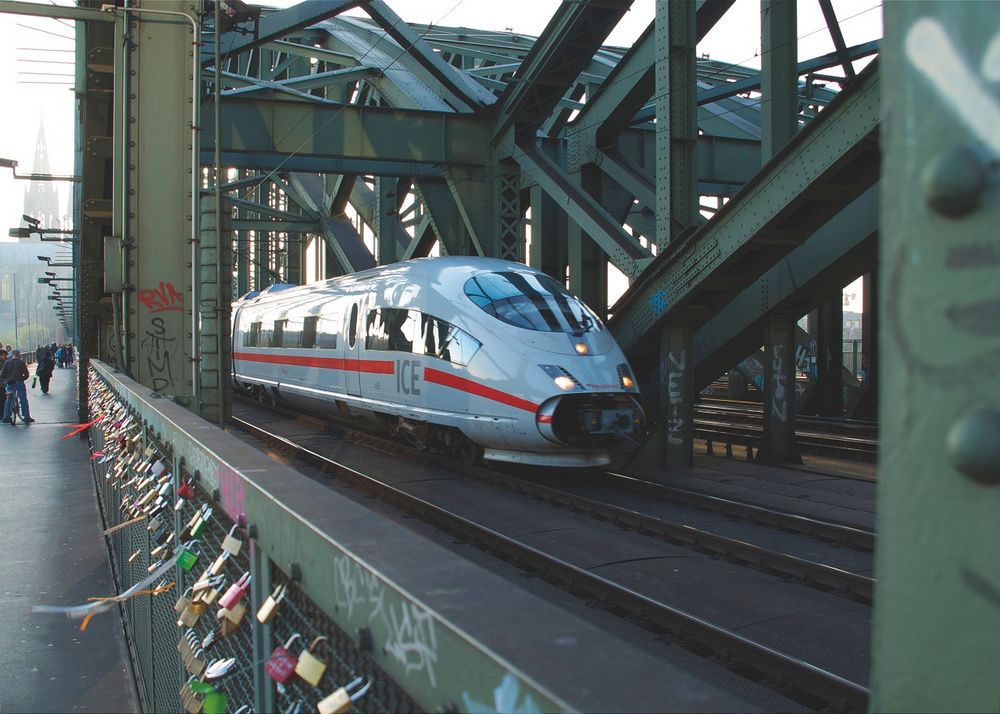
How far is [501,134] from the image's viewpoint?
17375mm

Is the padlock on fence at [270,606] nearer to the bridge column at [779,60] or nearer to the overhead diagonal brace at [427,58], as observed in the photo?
the bridge column at [779,60]

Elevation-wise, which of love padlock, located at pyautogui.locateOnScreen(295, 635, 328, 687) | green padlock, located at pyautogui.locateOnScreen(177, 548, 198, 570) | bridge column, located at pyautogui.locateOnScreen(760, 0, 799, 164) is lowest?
green padlock, located at pyautogui.locateOnScreen(177, 548, 198, 570)

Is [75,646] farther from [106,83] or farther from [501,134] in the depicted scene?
[501,134]

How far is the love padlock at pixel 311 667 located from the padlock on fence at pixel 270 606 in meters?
0.22

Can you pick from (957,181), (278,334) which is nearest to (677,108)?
(278,334)

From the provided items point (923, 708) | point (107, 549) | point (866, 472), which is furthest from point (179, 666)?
point (866, 472)

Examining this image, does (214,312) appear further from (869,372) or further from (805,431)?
(869,372)

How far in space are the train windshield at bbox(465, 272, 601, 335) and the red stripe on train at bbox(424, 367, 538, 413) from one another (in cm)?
87

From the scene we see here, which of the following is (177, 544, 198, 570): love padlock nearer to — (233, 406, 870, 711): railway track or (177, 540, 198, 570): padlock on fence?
(177, 540, 198, 570): padlock on fence

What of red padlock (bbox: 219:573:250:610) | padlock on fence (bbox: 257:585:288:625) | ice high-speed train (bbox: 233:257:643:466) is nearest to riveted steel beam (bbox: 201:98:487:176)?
ice high-speed train (bbox: 233:257:643:466)

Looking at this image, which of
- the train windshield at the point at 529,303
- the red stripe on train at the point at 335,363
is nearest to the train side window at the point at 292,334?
the red stripe on train at the point at 335,363

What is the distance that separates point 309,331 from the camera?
16500 millimetres

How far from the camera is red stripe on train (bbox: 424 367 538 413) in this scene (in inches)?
411

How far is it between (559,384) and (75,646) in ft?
20.7
